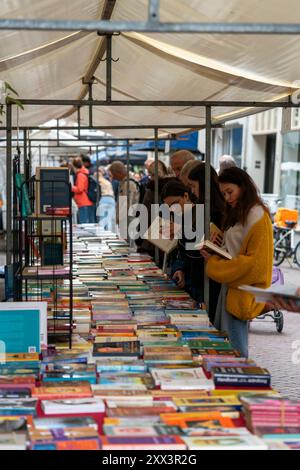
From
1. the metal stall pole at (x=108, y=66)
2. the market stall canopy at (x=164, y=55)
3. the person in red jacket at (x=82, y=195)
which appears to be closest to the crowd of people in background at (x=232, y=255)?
the market stall canopy at (x=164, y=55)

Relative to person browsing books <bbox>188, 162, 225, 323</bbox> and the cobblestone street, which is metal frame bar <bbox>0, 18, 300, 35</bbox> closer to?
person browsing books <bbox>188, 162, 225, 323</bbox>

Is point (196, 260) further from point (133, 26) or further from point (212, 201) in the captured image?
point (133, 26)

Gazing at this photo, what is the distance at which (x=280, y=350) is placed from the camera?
7.61 m

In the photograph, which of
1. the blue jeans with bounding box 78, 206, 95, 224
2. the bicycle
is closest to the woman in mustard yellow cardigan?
the bicycle

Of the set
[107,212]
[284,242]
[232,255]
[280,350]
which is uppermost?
[232,255]

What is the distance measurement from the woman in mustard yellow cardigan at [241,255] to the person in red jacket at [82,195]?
10100 millimetres

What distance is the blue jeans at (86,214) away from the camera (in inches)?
589

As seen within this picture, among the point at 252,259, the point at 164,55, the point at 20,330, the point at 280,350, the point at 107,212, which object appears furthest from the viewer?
the point at 107,212

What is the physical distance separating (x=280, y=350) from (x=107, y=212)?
22.3 feet

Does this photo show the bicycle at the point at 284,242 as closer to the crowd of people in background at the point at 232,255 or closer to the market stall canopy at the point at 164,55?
the market stall canopy at the point at 164,55

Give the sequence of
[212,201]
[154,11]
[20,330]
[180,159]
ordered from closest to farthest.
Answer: [154,11] < [20,330] < [212,201] < [180,159]

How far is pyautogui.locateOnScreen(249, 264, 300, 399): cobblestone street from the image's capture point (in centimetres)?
636

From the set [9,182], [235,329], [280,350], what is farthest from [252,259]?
[280,350]
